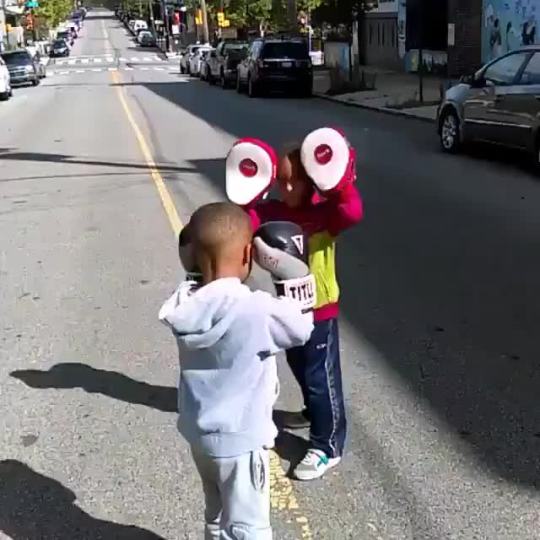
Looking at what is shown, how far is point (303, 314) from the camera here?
116 inches

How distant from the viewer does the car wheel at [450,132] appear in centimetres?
1470

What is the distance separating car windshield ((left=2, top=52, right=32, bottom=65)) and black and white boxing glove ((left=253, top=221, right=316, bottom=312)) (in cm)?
4205

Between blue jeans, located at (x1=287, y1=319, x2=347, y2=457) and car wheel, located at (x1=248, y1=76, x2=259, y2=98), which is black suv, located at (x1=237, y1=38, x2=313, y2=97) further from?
blue jeans, located at (x1=287, y1=319, x2=347, y2=457)

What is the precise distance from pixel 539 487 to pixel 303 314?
5.14 ft

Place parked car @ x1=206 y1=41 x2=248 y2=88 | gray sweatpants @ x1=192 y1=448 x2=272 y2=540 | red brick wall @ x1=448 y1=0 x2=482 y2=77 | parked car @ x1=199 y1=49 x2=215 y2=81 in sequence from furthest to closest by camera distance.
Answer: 1. parked car @ x1=199 y1=49 x2=215 y2=81
2. parked car @ x1=206 y1=41 x2=248 y2=88
3. red brick wall @ x1=448 y1=0 x2=482 y2=77
4. gray sweatpants @ x1=192 y1=448 x2=272 y2=540

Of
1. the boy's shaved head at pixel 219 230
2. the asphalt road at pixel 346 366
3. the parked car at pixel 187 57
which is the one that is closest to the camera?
the boy's shaved head at pixel 219 230

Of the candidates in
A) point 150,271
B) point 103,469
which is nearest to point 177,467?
point 103,469

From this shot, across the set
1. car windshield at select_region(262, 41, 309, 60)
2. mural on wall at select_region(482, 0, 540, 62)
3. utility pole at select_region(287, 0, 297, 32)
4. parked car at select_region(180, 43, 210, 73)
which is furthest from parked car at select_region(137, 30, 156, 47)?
mural on wall at select_region(482, 0, 540, 62)

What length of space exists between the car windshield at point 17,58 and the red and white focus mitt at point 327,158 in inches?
1642

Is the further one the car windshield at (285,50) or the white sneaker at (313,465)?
the car windshield at (285,50)

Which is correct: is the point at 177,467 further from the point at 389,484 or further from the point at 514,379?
the point at 514,379

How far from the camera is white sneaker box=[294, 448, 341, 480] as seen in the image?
13.2ft

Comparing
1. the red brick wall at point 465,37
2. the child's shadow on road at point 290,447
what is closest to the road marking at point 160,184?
the child's shadow on road at point 290,447

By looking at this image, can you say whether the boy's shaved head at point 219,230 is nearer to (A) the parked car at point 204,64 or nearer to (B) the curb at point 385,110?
(B) the curb at point 385,110
